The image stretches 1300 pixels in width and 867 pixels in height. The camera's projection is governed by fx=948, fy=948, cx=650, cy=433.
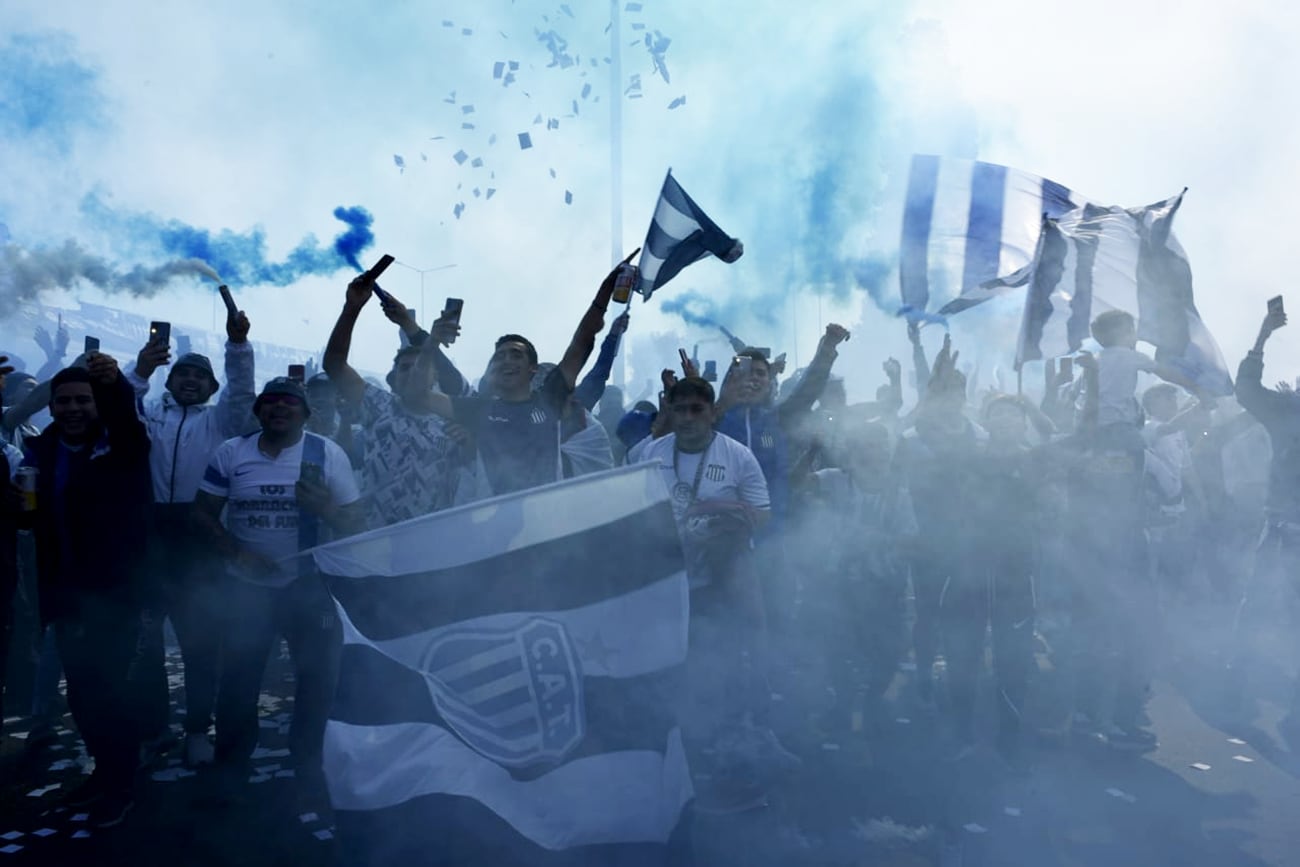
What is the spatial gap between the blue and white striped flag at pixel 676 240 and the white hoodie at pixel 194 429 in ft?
8.46

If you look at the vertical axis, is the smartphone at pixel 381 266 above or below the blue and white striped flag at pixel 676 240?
below

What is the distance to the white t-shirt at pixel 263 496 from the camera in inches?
175

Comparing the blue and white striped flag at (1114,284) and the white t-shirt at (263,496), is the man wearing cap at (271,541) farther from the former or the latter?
the blue and white striped flag at (1114,284)

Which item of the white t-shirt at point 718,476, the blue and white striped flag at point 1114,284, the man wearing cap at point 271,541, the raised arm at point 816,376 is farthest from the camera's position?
the blue and white striped flag at point 1114,284

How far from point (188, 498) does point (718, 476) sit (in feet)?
9.04

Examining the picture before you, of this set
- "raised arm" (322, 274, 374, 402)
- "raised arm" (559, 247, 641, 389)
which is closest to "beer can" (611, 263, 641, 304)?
"raised arm" (559, 247, 641, 389)

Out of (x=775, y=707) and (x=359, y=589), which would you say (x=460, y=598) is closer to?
(x=359, y=589)

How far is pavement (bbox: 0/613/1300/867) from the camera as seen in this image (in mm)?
3707

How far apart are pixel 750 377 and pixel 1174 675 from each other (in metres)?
4.24

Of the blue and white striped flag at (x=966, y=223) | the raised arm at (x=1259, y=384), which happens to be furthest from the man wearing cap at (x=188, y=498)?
the blue and white striped flag at (x=966, y=223)

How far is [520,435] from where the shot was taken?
13.7 feet

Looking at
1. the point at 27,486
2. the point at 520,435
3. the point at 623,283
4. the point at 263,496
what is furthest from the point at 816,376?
the point at 27,486

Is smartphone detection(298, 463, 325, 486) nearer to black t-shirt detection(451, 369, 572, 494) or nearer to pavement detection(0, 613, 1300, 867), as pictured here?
black t-shirt detection(451, 369, 572, 494)

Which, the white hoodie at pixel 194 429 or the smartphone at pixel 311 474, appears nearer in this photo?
the smartphone at pixel 311 474
